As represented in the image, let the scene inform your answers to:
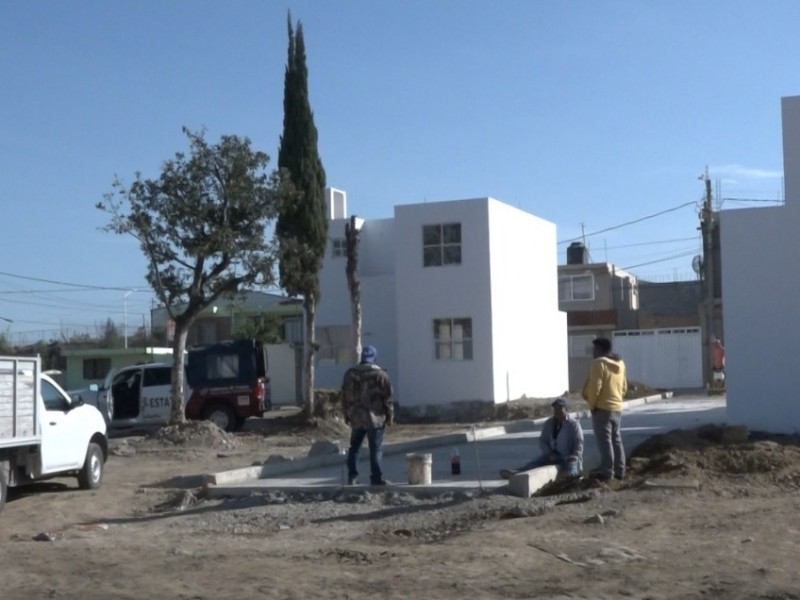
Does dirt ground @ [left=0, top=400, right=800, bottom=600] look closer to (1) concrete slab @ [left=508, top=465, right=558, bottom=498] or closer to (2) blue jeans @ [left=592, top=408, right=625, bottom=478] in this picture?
(1) concrete slab @ [left=508, top=465, right=558, bottom=498]

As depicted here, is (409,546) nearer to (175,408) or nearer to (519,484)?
(519,484)

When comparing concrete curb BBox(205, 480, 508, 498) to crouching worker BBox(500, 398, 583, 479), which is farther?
crouching worker BBox(500, 398, 583, 479)

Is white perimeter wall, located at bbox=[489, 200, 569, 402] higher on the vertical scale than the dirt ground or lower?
higher

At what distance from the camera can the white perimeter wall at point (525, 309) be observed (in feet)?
110

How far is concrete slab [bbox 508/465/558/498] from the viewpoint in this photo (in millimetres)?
14117

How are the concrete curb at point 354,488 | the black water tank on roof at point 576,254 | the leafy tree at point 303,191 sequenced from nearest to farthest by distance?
the concrete curb at point 354,488, the leafy tree at point 303,191, the black water tank on roof at point 576,254

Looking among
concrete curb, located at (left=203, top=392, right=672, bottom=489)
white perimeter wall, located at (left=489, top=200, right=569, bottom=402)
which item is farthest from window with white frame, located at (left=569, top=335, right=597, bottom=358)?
concrete curb, located at (left=203, top=392, right=672, bottom=489)

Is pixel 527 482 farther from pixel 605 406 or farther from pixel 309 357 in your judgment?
pixel 309 357

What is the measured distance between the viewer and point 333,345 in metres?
39.7

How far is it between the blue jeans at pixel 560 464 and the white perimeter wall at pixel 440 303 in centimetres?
1759

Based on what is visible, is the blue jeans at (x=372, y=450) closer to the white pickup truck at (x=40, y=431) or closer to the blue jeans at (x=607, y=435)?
the blue jeans at (x=607, y=435)

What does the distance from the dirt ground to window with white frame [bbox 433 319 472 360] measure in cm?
1611

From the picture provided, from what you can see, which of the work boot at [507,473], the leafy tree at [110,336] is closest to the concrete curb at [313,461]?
the work boot at [507,473]

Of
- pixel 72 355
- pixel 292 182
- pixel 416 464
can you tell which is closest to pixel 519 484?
pixel 416 464
